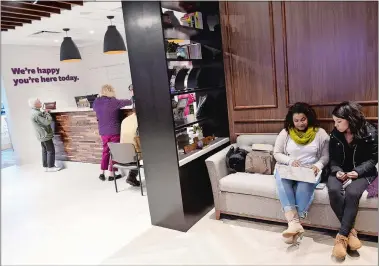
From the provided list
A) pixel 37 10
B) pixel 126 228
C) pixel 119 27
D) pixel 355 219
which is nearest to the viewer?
pixel 355 219

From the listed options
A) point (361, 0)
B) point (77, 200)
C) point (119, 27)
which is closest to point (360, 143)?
point (361, 0)

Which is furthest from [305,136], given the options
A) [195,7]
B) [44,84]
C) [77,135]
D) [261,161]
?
[44,84]

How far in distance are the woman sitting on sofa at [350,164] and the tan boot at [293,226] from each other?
0.89 ft

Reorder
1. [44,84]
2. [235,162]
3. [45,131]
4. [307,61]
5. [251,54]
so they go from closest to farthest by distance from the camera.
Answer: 1. [307,61]
2. [235,162]
3. [251,54]
4. [45,131]
5. [44,84]

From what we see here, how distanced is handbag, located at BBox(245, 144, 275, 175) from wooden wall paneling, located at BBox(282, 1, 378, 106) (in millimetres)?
545

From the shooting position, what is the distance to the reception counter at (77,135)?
542 cm

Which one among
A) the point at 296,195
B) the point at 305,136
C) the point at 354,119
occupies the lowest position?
the point at 296,195

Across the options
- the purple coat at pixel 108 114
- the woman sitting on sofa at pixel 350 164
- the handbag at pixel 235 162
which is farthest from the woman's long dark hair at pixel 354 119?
the purple coat at pixel 108 114

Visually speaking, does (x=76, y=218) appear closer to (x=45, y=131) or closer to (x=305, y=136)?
(x=305, y=136)

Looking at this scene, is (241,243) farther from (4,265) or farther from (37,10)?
(37,10)

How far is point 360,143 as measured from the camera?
243 cm

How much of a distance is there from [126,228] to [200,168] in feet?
3.00

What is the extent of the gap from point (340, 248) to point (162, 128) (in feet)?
5.42

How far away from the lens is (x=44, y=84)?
7230 mm
